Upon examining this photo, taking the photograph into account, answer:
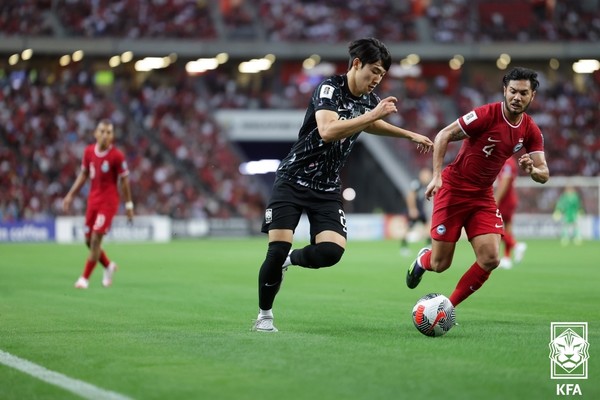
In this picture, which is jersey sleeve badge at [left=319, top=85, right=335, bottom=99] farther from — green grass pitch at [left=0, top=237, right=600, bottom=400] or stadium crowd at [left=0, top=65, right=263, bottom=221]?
stadium crowd at [left=0, top=65, right=263, bottom=221]

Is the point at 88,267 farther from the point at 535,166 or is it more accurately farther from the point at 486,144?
the point at 535,166

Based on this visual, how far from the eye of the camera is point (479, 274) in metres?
10.4

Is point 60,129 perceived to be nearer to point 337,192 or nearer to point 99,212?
point 99,212

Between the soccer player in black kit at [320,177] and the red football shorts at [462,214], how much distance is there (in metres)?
0.84

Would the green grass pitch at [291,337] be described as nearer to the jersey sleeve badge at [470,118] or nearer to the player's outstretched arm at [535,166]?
the player's outstretched arm at [535,166]

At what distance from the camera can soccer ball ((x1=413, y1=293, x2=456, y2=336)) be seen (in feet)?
31.2

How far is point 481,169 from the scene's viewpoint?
10.6 metres

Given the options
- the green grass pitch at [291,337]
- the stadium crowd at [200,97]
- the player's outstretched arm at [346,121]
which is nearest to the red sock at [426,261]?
the green grass pitch at [291,337]

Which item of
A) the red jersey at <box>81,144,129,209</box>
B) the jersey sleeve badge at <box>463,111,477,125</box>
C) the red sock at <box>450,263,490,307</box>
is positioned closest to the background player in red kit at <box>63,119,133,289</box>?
the red jersey at <box>81,144,129,209</box>

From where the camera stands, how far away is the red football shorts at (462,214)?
1052cm

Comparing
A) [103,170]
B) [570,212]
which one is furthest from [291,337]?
[570,212]

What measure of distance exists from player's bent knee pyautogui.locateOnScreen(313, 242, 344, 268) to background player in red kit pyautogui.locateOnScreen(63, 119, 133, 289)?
7.37m

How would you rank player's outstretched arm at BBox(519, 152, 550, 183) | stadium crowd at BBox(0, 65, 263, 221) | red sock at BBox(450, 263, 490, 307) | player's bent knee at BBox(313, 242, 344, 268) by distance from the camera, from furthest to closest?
1. stadium crowd at BBox(0, 65, 263, 221)
2. red sock at BBox(450, 263, 490, 307)
3. player's outstretched arm at BBox(519, 152, 550, 183)
4. player's bent knee at BBox(313, 242, 344, 268)

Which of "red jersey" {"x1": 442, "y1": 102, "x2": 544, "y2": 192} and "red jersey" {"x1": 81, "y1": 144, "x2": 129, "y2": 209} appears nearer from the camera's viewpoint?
"red jersey" {"x1": 442, "y1": 102, "x2": 544, "y2": 192}
